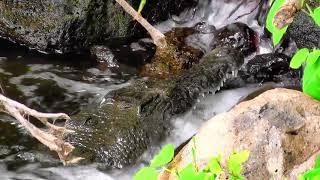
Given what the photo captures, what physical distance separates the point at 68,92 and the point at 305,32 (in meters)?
3.47

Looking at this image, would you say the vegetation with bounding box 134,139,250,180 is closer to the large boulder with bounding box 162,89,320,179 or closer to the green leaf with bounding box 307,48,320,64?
the green leaf with bounding box 307,48,320,64

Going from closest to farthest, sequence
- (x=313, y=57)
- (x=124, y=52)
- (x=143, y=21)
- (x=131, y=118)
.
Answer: (x=313, y=57) → (x=131, y=118) → (x=143, y=21) → (x=124, y=52)

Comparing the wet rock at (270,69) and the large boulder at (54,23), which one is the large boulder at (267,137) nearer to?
the wet rock at (270,69)

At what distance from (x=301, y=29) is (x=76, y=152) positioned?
3850 millimetres

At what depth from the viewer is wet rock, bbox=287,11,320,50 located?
6.30 meters

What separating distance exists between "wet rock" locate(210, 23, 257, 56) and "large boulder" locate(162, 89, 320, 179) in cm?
380

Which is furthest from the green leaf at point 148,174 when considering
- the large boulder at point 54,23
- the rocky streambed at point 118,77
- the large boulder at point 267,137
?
the large boulder at point 54,23

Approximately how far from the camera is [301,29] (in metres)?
6.44

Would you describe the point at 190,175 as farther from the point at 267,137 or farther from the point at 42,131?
the point at 267,137

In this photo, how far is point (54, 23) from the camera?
22.4ft

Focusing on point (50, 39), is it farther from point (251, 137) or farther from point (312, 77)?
point (312, 77)

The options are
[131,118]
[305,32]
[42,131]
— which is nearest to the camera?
[42,131]

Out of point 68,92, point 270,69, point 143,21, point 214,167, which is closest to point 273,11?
point 214,167

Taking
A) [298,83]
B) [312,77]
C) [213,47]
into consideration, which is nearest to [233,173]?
[312,77]
